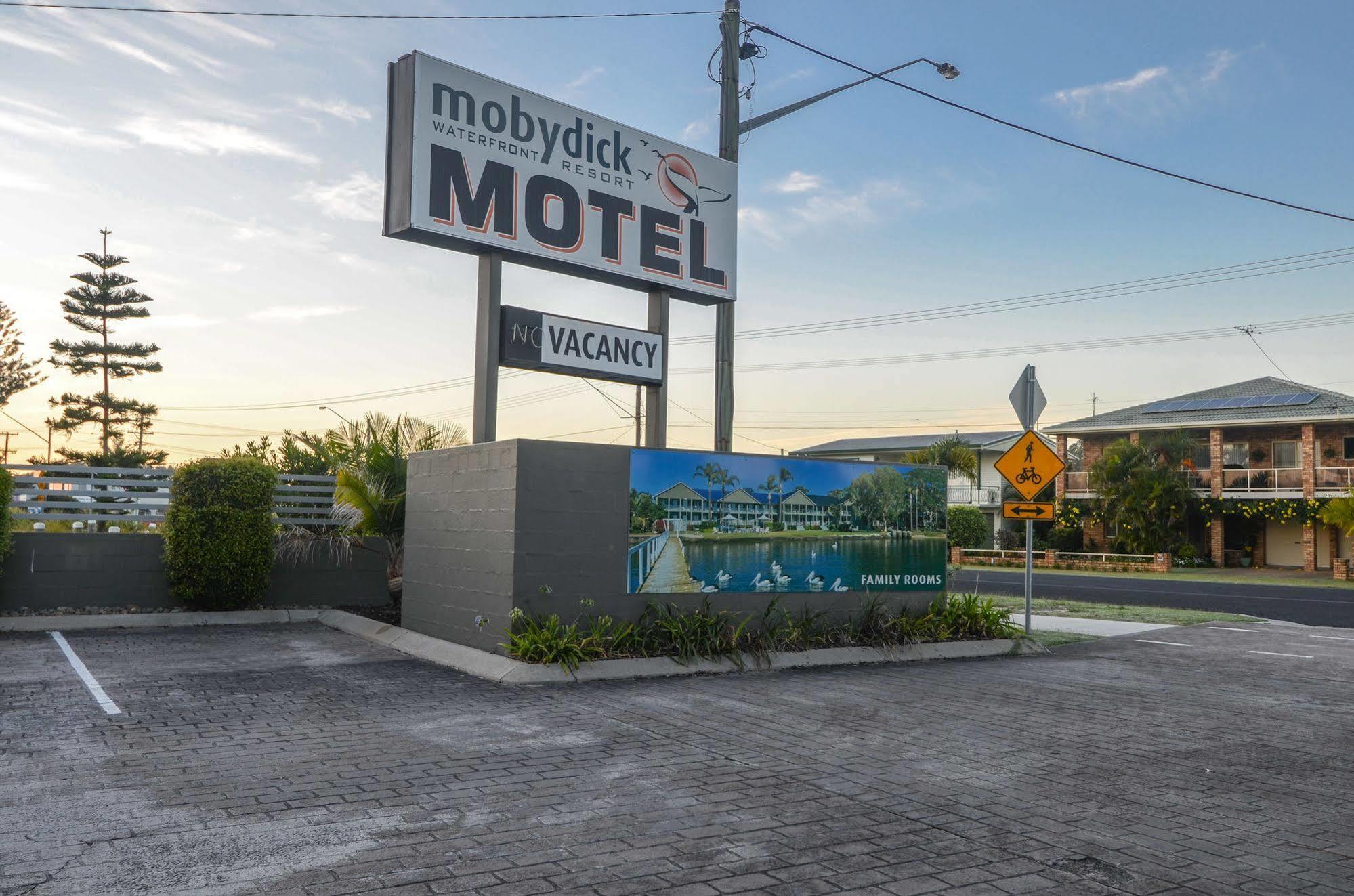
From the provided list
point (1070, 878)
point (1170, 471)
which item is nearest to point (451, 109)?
point (1070, 878)

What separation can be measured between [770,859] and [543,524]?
6.32 meters

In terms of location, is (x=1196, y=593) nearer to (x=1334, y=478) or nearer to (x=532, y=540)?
(x=1334, y=478)

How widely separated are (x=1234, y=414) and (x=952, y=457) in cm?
1456

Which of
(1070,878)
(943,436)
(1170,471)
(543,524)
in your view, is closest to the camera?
(1070,878)

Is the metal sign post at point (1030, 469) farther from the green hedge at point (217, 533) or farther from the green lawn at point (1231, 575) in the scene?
the green lawn at point (1231, 575)

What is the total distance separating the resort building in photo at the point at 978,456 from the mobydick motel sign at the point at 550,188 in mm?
43439

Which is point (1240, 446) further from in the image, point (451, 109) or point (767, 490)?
point (451, 109)

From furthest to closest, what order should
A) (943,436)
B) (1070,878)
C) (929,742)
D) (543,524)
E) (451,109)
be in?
(943,436)
(451,109)
(543,524)
(929,742)
(1070,878)

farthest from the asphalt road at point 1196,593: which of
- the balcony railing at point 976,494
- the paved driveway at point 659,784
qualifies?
the balcony railing at point 976,494

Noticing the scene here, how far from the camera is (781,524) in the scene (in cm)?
1257

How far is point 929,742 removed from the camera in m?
7.66

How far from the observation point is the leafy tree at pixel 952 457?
5541cm

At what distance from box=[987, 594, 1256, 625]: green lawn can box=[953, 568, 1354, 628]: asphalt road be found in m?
1.13

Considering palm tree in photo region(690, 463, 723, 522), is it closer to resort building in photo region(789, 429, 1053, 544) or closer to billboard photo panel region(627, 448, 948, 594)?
billboard photo panel region(627, 448, 948, 594)
